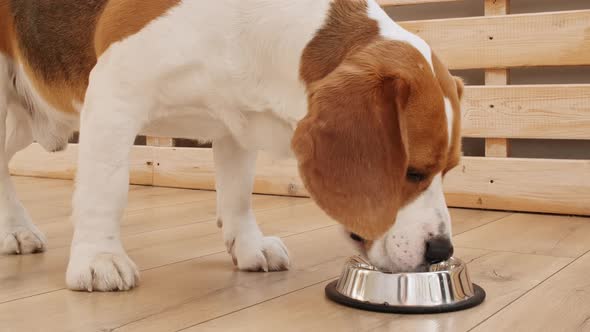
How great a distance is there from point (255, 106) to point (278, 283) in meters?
0.47

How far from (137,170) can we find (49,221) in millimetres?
1325

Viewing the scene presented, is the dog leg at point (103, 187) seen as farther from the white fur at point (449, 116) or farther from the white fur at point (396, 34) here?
the white fur at point (449, 116)

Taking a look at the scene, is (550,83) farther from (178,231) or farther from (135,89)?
(135,89)

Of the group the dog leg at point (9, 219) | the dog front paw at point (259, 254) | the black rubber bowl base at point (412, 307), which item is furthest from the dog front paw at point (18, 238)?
the black rubber bowl base at point (412, 307)

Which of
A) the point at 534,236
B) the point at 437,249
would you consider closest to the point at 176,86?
the point at 437,249

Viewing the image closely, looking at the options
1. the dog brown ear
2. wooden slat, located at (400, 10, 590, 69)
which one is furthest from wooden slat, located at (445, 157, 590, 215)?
the dog brown ear

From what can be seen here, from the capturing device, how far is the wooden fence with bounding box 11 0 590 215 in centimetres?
326

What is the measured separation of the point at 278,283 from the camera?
204 centimetres

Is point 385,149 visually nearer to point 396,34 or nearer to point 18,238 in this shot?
point 396,34

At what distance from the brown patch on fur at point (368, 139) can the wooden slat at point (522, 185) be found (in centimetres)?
175

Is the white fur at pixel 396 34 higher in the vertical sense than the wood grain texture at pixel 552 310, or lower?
higher

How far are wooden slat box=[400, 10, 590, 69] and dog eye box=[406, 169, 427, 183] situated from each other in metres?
1.84

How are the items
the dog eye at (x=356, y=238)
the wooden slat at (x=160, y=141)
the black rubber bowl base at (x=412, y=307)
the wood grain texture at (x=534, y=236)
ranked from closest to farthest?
the black rubber bowl base at (x=412, y=307)
the dog eye at (x=356, y=238)
the wood grain texture at (x=534, y=236)
the wooden slat at (x=160, y=141)

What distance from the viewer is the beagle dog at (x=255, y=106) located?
1645 mm
